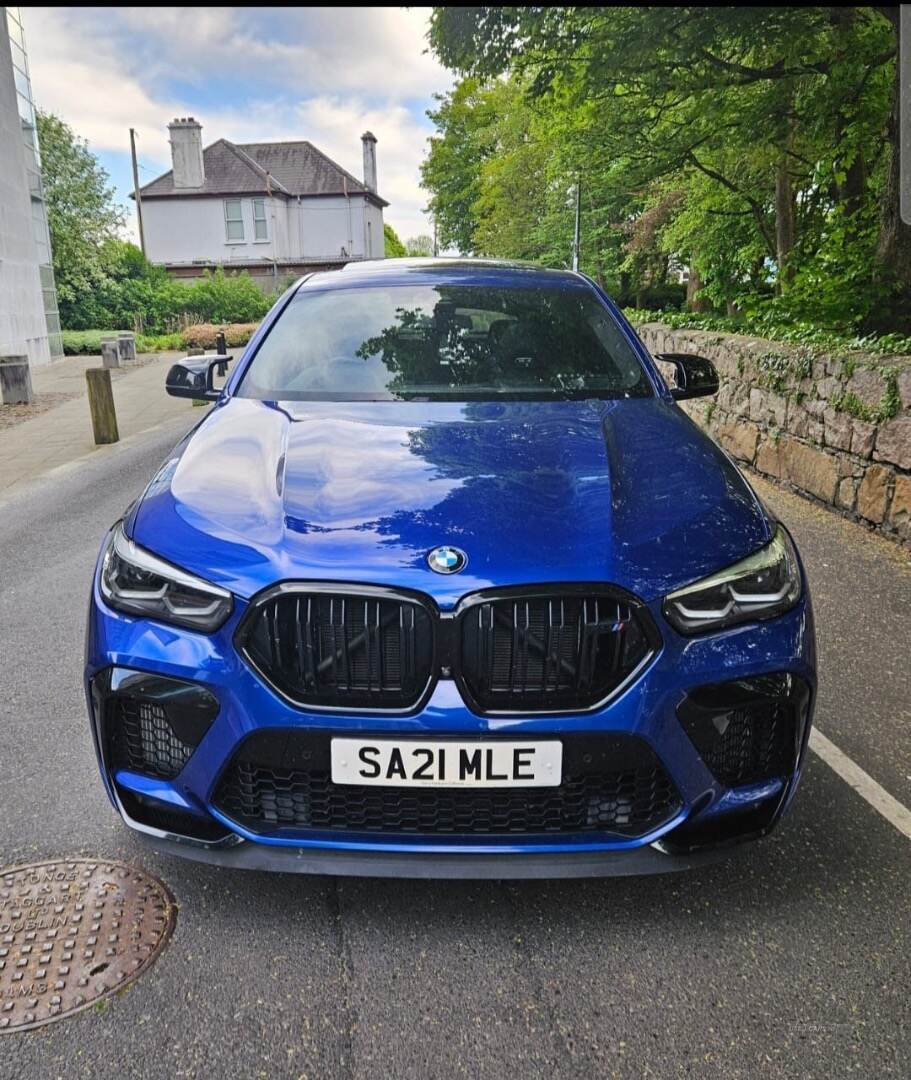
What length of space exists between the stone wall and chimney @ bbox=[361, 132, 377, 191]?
53267 millimetres

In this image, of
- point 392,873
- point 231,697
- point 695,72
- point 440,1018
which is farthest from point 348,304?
point 695,72

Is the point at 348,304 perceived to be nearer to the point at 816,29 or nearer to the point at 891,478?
the point at 891,478

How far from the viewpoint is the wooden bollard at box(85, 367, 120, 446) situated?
10.2 m

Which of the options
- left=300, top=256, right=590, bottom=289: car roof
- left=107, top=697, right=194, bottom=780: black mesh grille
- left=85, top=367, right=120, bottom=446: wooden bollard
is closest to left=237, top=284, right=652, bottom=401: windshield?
left=300, top=256, right=590, bottom=289: car roof

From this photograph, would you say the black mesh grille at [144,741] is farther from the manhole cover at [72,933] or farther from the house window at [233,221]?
the house window at [233,221]

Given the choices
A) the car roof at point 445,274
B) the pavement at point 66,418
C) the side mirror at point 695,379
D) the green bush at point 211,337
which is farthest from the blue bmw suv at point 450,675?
the green bush at point 211,337

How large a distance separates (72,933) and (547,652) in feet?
4.65

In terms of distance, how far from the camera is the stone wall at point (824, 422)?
19.2ft

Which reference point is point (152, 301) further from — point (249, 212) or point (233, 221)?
point (249, 212)

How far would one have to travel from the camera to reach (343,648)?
80.0 inches

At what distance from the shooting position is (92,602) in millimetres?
2307

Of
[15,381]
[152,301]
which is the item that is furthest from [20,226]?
[152,301]

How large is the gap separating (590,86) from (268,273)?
43.1 meters

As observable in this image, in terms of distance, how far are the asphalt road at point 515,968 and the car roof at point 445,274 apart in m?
2.32
